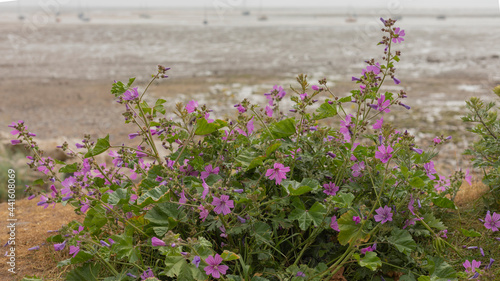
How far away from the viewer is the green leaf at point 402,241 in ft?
7.28

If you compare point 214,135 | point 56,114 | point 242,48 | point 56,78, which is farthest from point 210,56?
point 214,135

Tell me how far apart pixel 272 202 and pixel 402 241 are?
702 mm

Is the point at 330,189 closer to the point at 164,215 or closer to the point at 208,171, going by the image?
the point at 208,171

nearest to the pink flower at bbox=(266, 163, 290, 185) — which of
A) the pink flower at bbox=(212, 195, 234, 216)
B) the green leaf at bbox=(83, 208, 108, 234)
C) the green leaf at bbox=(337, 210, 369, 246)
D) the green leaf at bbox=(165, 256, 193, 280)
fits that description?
the pink flower at bbox=(212, 195, 234, 216)

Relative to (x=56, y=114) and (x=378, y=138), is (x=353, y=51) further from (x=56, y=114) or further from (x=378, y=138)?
(x=378, y=138)

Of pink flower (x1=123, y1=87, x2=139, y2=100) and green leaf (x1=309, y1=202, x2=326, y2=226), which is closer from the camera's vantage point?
green leaf (x1=309, y1=202, x2=326, y2=226)

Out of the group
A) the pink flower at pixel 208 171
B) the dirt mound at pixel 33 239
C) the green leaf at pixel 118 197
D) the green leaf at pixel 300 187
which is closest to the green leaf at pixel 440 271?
the green leaf at pixel 300 187

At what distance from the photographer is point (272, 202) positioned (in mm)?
2221

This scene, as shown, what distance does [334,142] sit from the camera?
248cm

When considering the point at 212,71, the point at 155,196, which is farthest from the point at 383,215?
the point at 212,71

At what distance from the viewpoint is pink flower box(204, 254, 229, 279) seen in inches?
75.5

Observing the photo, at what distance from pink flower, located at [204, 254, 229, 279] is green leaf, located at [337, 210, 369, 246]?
2.08 feet

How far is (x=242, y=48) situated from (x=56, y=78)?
7886 millimetres

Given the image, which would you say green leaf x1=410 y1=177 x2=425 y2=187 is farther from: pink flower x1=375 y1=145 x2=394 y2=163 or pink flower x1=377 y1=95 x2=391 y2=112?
pink flower x1=377 y1=95 x2=391 y2=112
